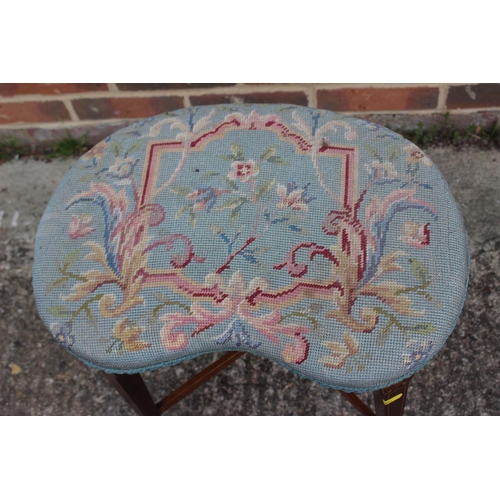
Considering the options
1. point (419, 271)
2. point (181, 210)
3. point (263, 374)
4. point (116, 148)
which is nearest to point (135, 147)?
point (116, 148)

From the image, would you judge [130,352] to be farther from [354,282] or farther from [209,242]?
[354,282]

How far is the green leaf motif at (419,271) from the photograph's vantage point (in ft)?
2.39

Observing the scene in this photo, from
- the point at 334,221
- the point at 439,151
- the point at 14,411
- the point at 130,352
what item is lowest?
the point at 14,411

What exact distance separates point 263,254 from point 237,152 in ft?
0.63

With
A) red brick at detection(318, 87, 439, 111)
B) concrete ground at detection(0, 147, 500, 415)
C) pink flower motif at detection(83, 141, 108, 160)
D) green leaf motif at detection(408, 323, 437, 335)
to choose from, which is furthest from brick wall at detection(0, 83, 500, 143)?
green leaf motif at detection(408, 323, 437, 335)

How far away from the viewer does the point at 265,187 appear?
809mm

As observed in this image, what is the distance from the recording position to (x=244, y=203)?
80 cm

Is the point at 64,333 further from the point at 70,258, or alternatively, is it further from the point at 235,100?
the point at 235,100

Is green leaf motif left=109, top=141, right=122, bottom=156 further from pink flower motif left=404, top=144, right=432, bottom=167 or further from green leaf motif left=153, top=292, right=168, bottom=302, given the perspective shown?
pink flower motif left=404, top=144, right=432, bottom=167

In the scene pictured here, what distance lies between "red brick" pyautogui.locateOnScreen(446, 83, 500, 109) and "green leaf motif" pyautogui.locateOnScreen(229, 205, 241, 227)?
801mm

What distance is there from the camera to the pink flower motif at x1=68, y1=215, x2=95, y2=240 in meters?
0.80

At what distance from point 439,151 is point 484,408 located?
0.69 meters
